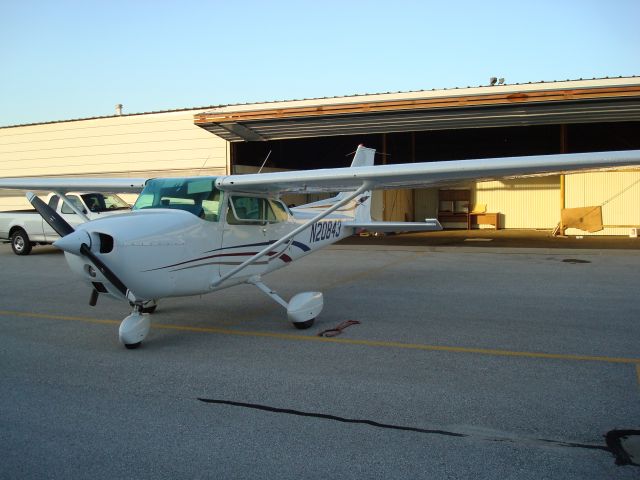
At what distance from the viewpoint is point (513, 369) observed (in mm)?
4895

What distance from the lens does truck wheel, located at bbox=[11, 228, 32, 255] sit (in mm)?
16444

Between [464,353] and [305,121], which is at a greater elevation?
[305,121]

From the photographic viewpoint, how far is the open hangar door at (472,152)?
2366 cm

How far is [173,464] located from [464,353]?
127 inches

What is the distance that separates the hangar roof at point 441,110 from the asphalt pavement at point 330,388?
7.92 m

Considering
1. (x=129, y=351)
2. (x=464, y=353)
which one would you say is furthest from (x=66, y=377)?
(x=464, y=353)

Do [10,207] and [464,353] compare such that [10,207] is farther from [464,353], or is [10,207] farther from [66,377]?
[464,353]

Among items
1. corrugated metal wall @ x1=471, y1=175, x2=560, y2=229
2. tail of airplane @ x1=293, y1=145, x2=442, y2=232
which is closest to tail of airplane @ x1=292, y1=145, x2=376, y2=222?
tail of airplane @ x1=293, y1=145, x2=442, y2=232

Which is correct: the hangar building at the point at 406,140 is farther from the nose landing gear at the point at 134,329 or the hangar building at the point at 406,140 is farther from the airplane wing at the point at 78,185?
the nose landing gear at the point at 134,329

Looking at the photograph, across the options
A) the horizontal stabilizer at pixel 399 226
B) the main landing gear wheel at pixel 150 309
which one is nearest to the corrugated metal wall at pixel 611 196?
the horizontal stabilizer at pixel 399 226

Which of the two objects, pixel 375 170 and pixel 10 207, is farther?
pixel 10 207

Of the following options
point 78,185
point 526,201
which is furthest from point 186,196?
point 526,201

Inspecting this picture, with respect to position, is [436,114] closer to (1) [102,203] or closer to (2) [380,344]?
(1) [102,203]

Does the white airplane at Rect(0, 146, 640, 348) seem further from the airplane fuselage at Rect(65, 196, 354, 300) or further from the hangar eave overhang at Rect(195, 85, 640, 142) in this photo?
the hangar eave overhang at Rect(195, 85, 640, 142)
